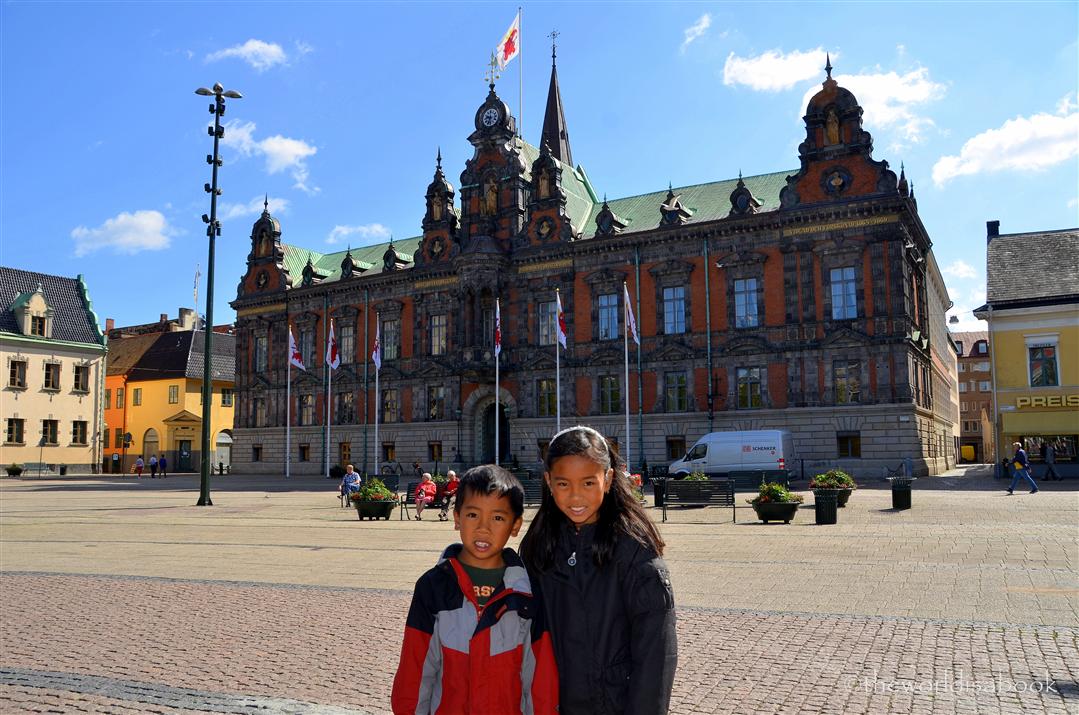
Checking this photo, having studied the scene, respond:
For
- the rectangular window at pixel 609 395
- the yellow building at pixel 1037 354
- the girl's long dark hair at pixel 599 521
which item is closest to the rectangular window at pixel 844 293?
the yellow building at pixel 1037 354

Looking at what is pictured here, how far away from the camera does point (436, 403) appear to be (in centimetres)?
5350

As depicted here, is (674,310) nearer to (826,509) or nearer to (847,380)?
(847,380)

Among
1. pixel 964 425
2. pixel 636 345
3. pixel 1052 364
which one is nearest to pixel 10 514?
pixel 636 345

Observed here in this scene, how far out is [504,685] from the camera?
3580 millimetres

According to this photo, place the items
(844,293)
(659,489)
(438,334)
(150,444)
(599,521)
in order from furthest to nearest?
1. (150,444)
2. (438,334)
3. (844,293)
4. (659,489)
5. (599,521)

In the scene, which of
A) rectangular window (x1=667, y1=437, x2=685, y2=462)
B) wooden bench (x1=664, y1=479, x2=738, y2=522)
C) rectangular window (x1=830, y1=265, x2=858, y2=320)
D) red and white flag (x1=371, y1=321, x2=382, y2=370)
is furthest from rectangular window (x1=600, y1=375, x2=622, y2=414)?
wooden bench (x1=664, y1=479, x2=738, y2=522)

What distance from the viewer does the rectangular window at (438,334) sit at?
53656 mm

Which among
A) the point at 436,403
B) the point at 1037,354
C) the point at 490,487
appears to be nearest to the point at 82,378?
the point at 436,403

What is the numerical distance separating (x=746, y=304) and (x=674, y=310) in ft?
13.3

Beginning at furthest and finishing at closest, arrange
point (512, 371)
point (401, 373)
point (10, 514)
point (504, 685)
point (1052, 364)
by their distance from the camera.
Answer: point (401, 373) < point (512, 371) < point (1052, 364) < point (10, 514) < point (504, 685)

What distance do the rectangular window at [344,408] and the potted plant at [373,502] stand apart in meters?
33.6

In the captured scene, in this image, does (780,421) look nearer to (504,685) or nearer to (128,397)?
(504,685)

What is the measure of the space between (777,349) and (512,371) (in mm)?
15875

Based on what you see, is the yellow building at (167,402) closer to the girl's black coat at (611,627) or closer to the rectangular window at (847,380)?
the rectangular window at (847,380)
